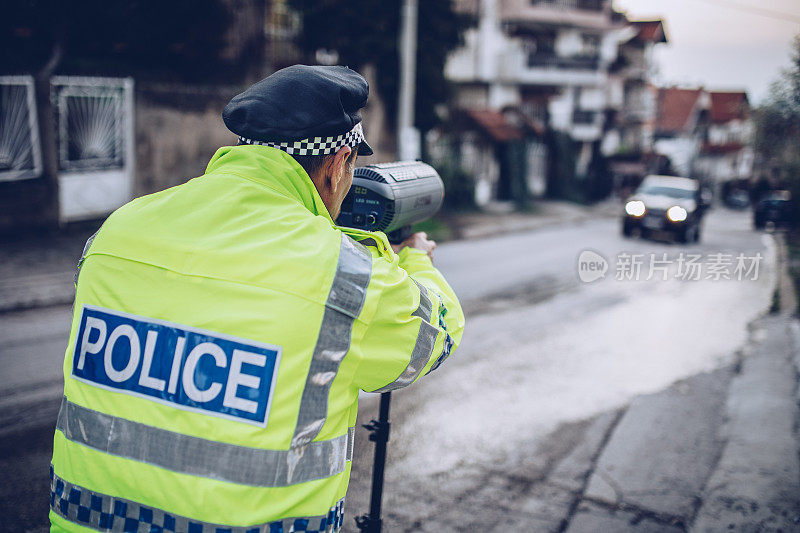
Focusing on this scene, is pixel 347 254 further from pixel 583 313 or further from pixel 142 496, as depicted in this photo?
pixel 583 313

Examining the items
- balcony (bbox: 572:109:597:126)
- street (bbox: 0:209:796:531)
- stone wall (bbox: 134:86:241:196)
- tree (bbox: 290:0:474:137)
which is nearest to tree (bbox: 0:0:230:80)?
stone wall (bbox: 134:86:241:196)

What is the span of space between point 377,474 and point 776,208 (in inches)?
253

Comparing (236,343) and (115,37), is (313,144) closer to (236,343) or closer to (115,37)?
(236,343)

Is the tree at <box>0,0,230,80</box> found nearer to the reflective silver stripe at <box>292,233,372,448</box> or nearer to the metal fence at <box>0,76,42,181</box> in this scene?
the metal fence at <box>0,76,42,181</box>

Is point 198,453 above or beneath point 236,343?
beneath

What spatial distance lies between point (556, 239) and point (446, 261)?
532 centimetres

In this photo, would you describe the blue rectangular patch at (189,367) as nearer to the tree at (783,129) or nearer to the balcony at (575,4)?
the tree at (783,129)

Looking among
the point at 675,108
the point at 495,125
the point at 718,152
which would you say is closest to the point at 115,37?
the point at 495,125

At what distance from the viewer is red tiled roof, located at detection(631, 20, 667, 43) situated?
38.1 m

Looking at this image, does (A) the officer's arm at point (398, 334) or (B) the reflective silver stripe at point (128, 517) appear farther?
(A) the officer's arm at point (398, 334)

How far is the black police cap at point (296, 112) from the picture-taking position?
1.42 meters

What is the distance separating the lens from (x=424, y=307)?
5.09 ft

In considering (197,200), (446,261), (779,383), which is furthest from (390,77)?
(197,200)

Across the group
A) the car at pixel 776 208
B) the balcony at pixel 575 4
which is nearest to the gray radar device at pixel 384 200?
the car at pixel 776 208
